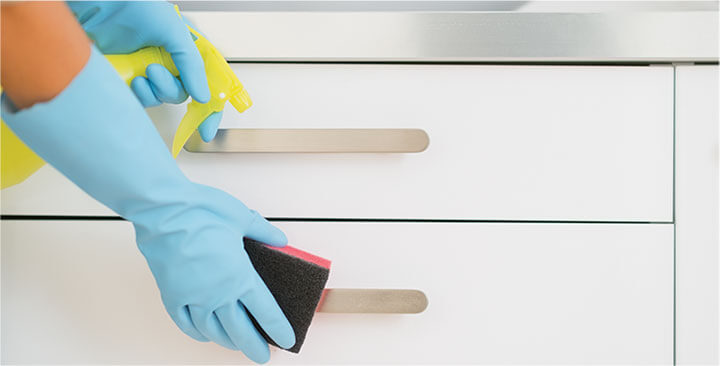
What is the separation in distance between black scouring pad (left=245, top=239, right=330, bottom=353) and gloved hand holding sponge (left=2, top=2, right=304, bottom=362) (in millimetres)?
11

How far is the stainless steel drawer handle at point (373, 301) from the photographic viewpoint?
545mm

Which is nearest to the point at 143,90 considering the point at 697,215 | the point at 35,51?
the point at 35,51

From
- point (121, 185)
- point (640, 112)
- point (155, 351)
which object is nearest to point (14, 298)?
point (155, 351)

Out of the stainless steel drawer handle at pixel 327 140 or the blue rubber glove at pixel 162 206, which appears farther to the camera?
the stainless steel drawer handle at pixel 327 140

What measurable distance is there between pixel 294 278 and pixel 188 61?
0.72 feet

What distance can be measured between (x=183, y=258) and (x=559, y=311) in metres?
0.37

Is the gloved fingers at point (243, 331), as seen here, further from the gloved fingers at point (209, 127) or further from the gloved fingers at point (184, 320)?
the gloved fingers at point (209, 127)

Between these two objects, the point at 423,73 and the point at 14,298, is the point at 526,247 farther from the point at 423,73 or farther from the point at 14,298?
the point at 14,298

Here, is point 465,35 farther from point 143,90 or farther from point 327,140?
point 143,90

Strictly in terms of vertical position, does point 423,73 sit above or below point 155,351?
above

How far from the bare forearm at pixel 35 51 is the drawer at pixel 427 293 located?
224 millimetres

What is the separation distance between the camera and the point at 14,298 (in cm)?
57

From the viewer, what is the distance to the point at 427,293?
0.57 m

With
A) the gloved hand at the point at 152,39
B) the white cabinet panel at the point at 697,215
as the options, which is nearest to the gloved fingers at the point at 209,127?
the gloved hand at the point at 152,39
